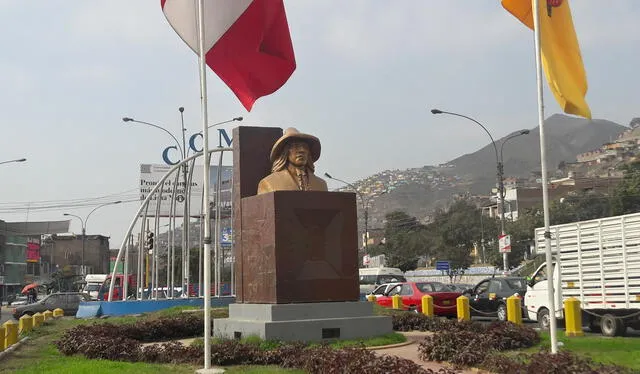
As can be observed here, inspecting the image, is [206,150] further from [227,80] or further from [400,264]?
[400,264]

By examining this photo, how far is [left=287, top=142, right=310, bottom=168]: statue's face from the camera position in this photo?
14172 mm

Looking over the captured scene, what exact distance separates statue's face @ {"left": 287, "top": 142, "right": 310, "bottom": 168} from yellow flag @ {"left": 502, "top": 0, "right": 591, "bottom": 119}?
5.21 metres

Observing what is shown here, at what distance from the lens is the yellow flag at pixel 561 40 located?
10.1 m

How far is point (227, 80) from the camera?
13.0 m

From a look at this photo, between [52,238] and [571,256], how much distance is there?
87.5m

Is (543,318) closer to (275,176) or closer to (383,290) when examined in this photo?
(275,176)

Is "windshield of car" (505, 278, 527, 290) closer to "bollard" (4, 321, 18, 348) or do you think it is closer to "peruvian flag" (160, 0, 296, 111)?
"peruvian flag" (160, 0, 296, 111)

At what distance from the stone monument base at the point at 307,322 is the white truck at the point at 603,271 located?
4290mm

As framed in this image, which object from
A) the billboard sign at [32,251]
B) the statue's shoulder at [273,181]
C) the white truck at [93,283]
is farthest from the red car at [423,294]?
the billboard sign at [32,251]

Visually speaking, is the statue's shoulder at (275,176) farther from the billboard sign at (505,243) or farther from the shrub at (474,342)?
the billboard sign at (505,243)

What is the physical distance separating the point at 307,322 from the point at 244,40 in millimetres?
5208

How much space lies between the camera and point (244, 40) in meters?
12.9

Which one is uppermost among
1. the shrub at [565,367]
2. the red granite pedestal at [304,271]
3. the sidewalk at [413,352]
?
the red granite pedestal at [304,271]

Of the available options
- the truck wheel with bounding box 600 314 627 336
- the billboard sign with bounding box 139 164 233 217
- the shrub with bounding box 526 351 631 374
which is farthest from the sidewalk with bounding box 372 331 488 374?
the billboard sign with bounding box 139 164 233 217
